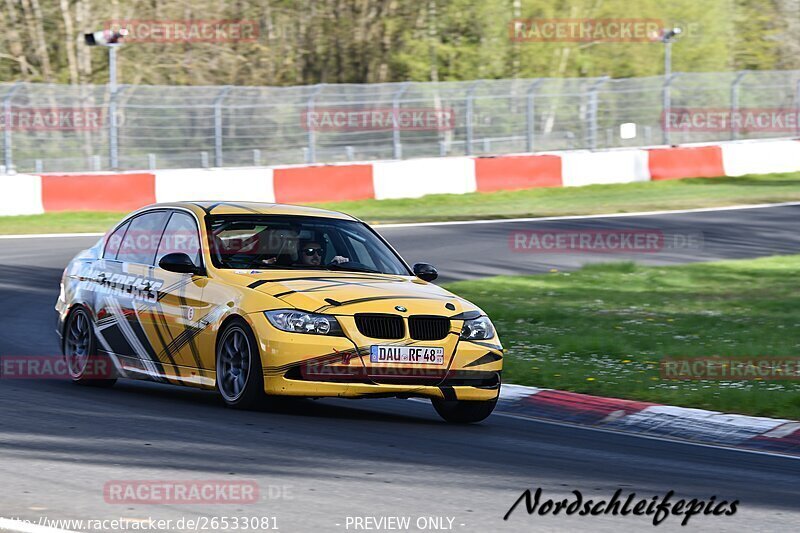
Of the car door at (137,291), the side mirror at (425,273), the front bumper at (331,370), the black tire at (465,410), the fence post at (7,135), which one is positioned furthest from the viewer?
the fence post at (7,135)

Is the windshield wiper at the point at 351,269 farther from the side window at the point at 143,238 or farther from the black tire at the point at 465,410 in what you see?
the side window at the point at 143,238

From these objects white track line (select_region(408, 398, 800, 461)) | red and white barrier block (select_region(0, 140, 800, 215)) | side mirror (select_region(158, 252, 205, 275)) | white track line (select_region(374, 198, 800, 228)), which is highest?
red and white barrier block (select_region(0, 140, 800, 215))

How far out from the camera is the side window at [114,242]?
→ 11205 mm

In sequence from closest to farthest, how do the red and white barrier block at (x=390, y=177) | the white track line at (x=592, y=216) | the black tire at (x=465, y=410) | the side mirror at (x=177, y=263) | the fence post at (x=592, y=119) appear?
the black tire at (x=465, y=410), the side mirror at (x=177, y=263), the white track line at (x=592, y=216), the red and white barrier block at (x=390, y=177), the fence post at (x=592, y=119)

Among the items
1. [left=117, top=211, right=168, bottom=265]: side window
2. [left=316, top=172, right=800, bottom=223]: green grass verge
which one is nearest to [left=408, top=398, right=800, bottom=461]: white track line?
[left=117, top=211, right=168, bottom=265]: side window

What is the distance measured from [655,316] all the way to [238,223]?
226 inches

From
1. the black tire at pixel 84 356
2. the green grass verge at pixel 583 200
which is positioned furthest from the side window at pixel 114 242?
the green grass verge at pixel 583 200

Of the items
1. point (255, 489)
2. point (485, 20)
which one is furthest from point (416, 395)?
point (485, 20)

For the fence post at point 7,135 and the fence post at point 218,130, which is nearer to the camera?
the fence post at point 7,135

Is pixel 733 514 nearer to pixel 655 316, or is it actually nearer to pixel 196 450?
pixel 196 450

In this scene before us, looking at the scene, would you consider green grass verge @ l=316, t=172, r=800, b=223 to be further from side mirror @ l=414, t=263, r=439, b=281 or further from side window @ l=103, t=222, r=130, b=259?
side mirror @ l=414, t=263, r=439, b=281

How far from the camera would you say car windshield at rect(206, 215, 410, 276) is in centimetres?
1023

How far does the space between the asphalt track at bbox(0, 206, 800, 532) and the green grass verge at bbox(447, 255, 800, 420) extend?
126cm

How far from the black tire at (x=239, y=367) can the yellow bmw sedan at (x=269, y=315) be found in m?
0.01
